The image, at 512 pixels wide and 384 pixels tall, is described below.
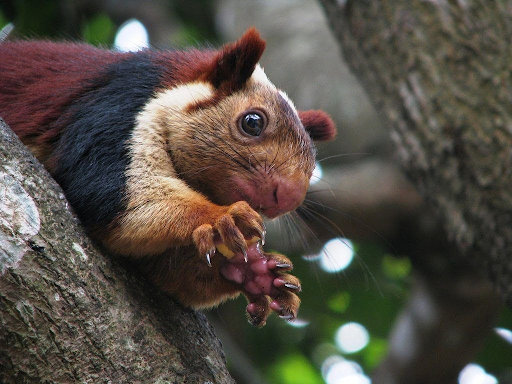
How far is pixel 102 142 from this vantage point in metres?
2.96

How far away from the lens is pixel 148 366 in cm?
259

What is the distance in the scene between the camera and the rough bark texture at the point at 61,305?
2.32 meters

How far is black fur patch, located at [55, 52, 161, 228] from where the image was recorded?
2.81 m

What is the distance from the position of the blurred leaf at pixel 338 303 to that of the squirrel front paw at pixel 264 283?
343cm

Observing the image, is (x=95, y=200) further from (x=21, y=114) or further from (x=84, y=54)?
(x=84, y=54)

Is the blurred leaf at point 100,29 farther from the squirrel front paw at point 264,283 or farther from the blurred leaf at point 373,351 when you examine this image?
the squirrel front paw at point 264,283

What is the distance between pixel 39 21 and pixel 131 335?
5.12 meters

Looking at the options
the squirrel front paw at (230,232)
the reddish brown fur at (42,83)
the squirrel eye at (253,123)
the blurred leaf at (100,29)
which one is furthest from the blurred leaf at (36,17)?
the squirrel front paw at (230,232)

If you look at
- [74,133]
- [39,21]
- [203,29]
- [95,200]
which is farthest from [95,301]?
[203,29]

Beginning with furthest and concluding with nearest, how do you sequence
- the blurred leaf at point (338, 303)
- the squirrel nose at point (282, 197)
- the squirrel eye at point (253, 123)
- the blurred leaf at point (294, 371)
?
the blurred leaf at point (294, 371), the blurred leaf at point (338, 303), the squirrel eye at point (253, 123), the squirrel nose at point (282, 197)

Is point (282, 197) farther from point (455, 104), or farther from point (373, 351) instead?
point (373, 351)

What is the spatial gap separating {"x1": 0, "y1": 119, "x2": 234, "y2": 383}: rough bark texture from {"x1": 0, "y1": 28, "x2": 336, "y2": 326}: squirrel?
0.73 feet

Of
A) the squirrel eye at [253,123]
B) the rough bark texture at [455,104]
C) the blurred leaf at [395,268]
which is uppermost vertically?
the squirrel eye at [253,123]

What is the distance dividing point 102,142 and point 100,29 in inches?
189
